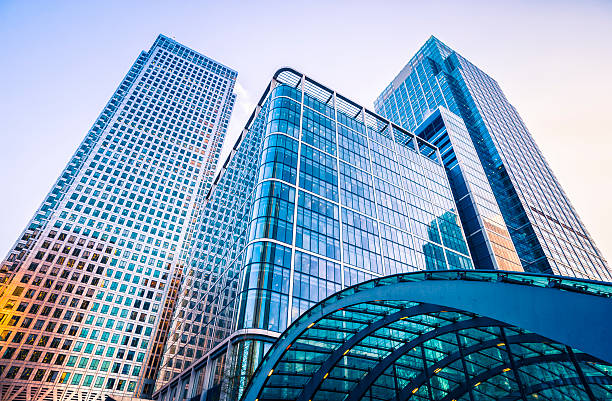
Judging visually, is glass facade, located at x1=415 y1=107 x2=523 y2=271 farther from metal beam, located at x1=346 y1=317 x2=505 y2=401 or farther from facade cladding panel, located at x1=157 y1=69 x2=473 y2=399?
metal beam, located at x1=346 y1=317 x2=505 y2=401

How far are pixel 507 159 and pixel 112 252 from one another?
101 metres

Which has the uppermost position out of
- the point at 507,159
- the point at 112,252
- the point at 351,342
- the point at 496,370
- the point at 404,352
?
the point at 507,159

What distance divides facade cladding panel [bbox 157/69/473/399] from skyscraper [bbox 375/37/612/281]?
67.0 ft

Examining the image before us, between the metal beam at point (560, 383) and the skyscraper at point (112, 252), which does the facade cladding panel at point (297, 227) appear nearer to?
the metal beam at point (560, 383)

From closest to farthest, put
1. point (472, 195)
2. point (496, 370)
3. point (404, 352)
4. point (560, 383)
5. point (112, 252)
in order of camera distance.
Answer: point (560, 383) → point (404, 352) → point (496, 370) → point (472, 195) → point (112, 252)

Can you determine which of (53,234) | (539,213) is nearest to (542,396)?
(539,213)

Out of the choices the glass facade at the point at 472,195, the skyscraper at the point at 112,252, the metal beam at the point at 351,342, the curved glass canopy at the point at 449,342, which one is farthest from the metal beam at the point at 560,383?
the skyscraper at the point at 112,252

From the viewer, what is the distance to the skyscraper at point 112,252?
66.3 metres

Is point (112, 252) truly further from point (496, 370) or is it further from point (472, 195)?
point (496, 370)

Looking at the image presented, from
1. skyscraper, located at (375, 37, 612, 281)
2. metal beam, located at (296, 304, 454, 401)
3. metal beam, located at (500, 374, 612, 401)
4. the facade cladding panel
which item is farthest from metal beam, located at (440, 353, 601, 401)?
skyscraper, located at (375, 37, 612, 281)

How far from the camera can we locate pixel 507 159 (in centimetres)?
8750

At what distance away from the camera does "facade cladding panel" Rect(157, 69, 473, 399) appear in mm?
34875

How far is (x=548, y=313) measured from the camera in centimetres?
813

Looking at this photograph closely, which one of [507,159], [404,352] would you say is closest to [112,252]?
[404,352]
